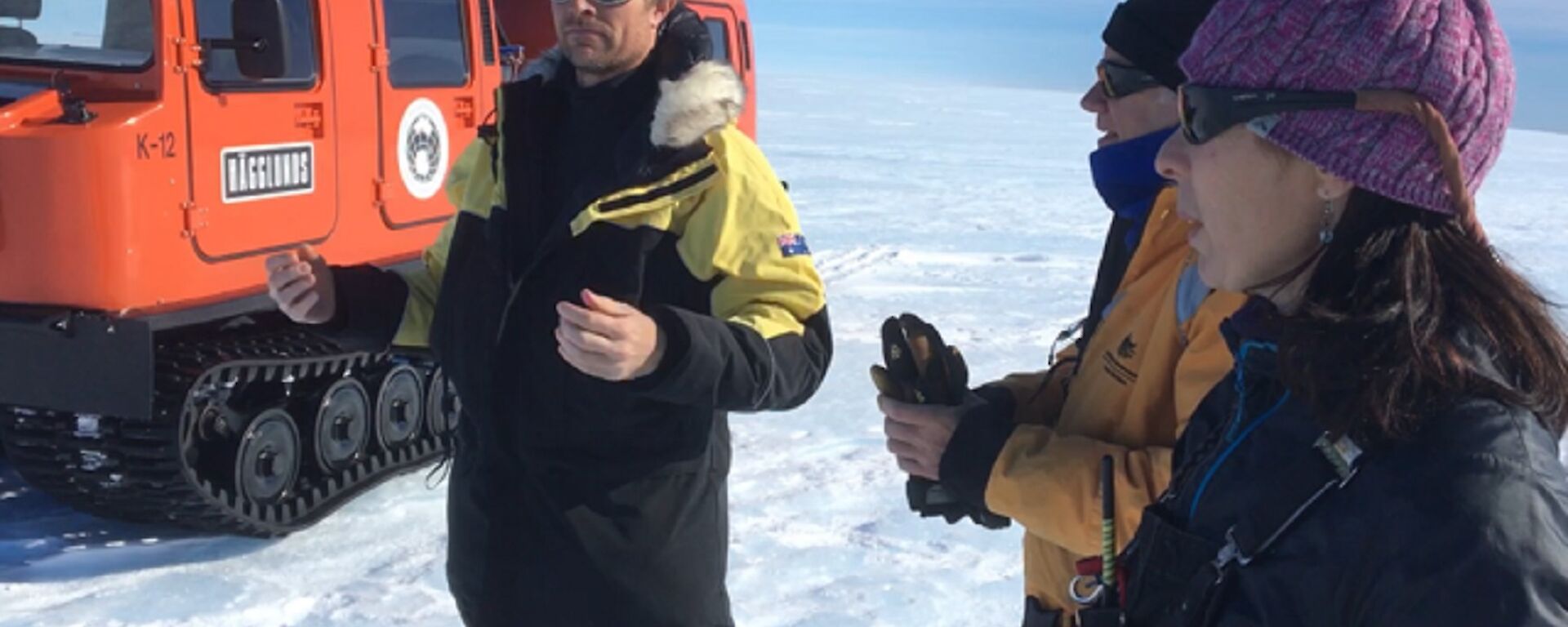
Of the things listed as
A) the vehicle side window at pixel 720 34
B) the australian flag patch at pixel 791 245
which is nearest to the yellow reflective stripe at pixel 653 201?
the australian flag patch at pixel 791 245

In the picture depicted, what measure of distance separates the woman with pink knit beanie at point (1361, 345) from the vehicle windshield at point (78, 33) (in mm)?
3894

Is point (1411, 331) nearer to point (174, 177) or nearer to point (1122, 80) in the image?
point (1122, 80)

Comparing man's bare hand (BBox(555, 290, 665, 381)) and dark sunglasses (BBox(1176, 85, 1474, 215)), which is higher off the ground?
dark sunglasses (BBox(1176, 85, 1474, 215))

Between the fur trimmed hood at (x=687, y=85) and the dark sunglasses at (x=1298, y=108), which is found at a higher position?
the dark sunglasses at (x=1298, y=108)

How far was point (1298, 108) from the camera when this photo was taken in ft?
3.88

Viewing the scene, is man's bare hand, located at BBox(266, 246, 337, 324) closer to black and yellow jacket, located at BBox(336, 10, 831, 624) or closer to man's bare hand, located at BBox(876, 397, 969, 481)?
black and yellow jacket, located at BBox(336, 10, 831, 624)

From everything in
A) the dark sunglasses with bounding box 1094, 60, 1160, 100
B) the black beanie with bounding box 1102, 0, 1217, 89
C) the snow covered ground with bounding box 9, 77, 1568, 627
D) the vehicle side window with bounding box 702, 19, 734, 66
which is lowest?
the snow covered ground with bounding box 9, 77, 1568, 627

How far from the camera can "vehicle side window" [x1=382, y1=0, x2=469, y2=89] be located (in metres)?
5.57

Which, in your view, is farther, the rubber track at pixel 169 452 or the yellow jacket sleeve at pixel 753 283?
the rubber track at pixel 169 452

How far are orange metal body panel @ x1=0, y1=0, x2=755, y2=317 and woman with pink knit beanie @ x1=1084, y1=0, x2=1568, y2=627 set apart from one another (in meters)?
3.55

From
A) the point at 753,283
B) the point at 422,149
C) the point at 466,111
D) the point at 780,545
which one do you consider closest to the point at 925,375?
the point at 753,283

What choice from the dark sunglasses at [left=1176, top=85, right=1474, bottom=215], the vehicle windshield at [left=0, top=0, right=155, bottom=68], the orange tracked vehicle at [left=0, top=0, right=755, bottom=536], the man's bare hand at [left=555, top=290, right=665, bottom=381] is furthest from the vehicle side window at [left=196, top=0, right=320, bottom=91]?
the dark sunglasses at [left=1176, top=85, right=1474, bottom=215]

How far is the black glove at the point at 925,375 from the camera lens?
5.91 feet

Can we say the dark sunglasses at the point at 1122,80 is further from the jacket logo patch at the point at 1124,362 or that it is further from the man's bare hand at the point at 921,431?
the man's bare hand at the point at 921,431
